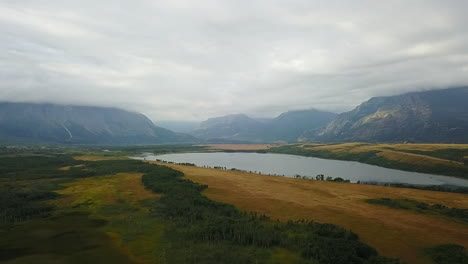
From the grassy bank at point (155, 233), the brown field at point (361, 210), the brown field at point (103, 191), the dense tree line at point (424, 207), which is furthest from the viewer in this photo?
the brown field at point (103, 191)

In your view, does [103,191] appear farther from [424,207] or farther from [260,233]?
[424,207]

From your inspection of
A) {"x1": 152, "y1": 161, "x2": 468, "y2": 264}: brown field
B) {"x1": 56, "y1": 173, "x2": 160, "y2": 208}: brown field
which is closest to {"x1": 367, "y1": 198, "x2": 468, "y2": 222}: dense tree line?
{"x1": 152, "y1": 161, "x2": 468, "y2": 264}: brown field

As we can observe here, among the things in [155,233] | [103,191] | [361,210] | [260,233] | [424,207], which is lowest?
[103,191]

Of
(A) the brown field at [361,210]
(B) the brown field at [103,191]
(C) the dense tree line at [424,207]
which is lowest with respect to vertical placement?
(B) the brown field at [103,191]

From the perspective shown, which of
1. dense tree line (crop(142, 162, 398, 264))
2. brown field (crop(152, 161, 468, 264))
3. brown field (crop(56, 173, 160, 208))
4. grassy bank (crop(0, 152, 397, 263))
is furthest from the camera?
brown field (crop(56, 173, 160, 208))

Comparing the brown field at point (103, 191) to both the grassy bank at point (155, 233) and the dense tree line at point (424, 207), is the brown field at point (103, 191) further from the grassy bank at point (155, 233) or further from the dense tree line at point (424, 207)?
the dense tree line at point (424, 207)

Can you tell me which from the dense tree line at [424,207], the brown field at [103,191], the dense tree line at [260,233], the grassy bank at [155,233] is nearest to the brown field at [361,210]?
the dense tree line at [424,207]

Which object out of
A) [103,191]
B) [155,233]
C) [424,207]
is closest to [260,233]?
[155,233]

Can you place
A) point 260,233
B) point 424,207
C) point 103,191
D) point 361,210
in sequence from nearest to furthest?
point 260,233, point 361,210, point 424,207, point 103,191

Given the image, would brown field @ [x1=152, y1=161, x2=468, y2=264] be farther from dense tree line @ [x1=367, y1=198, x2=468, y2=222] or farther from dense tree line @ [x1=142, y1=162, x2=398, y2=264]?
Result: dense tree line @ [x1=142, y1=162, x2=398, y2=264]

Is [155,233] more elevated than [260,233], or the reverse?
[260,233]
